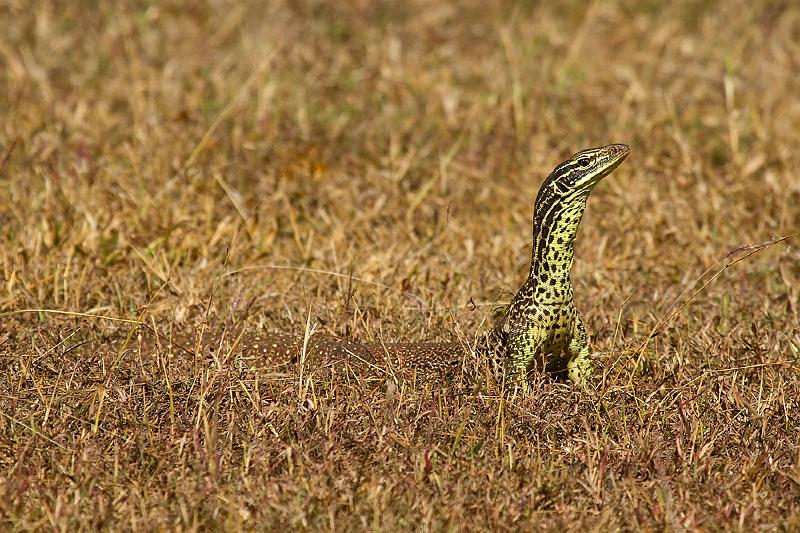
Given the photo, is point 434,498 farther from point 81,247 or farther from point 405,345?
point 81,247

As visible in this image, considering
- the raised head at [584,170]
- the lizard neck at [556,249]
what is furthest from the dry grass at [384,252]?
the raised head at [584,170]

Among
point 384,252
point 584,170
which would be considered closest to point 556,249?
point 584,170

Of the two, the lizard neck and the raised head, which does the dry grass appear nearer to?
the lizard neck

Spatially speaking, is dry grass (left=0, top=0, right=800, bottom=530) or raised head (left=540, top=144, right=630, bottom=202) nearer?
dry grass (left=0, top=0, right=800, bottom=530)

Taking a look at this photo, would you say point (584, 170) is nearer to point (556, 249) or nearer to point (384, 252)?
point (556, 249)

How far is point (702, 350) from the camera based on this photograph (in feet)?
16.5

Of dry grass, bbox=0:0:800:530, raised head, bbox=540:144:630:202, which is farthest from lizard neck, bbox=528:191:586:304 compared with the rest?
dry grass, bbox=0:0:800:530

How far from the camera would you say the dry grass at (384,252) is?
13.3ft

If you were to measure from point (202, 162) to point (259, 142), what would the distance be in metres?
0.44

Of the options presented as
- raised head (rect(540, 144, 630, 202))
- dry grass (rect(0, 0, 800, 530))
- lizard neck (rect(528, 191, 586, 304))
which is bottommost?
dry grass (rect(0, 0, 800, 530))

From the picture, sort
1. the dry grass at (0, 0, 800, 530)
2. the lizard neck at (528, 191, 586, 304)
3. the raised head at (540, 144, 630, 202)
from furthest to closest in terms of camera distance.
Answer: the lizard neck at (528, 191, 586, 304) → the raised head at (540, 144, 630, 202) → the dry grass at (0, 0, 800, 530)

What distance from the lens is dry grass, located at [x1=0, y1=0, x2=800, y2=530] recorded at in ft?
13.3

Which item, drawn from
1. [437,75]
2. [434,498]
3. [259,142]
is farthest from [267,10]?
[434,498]

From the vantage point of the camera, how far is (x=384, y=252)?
245 inches
